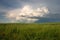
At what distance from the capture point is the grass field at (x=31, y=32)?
10.3ft

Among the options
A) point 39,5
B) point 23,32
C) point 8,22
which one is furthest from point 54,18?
point 8,22

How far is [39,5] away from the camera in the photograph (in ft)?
10.6

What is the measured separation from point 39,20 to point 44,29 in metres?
0.20

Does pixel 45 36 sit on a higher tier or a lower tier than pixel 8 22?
lower

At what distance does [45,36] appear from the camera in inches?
123

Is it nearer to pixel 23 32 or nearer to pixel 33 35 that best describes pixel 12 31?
pixel 23 32

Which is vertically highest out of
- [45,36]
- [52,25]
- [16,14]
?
[16,14]

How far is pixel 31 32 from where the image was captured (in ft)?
10.4

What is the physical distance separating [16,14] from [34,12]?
1.14ft

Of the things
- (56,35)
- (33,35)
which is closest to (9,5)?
(33,35)

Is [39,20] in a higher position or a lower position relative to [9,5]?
lower

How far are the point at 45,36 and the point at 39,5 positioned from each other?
0.61 m

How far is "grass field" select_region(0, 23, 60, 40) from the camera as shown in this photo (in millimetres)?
3133

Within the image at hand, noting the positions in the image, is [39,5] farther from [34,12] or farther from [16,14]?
[16,14]
